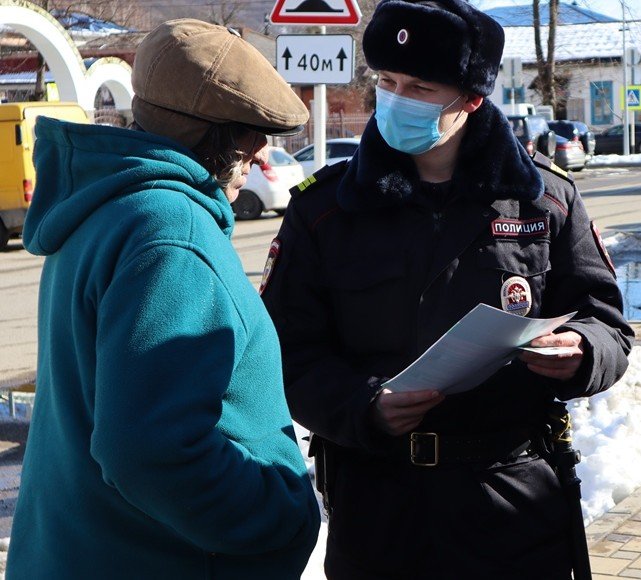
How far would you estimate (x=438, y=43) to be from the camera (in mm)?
2611

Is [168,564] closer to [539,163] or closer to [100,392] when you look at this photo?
[100,392]

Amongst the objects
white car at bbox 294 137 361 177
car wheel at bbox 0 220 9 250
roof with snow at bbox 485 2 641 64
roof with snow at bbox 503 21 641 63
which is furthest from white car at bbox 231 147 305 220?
roof with snow at bbox 503 21 641 63

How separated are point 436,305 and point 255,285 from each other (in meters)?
9.64

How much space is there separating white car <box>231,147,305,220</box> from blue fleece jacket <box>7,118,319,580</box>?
17.9 m

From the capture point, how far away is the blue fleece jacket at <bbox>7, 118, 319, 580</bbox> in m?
1.74

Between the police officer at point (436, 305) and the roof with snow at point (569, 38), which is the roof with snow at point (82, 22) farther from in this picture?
the police officer at point (436, 305)

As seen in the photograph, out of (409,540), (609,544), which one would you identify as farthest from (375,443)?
(609,544)

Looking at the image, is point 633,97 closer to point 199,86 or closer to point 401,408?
point 401,408

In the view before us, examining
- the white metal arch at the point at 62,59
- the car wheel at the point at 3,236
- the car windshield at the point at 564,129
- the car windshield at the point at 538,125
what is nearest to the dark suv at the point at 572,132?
the car windshield at the point at 564,129

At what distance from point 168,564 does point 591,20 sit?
74533 millimetres

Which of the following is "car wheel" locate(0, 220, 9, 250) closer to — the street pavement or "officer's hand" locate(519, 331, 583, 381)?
the street pavement

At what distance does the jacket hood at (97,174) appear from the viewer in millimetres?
1896

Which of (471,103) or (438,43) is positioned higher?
(438,43)

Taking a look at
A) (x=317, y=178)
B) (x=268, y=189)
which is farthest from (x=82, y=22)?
(x=317, y=178)
